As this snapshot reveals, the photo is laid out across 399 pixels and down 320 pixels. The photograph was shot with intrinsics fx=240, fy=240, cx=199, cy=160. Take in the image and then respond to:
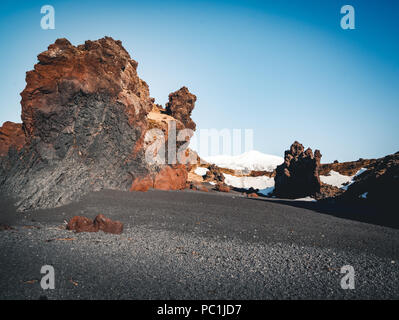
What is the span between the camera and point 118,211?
441 inches

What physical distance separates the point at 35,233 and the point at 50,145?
634 cm

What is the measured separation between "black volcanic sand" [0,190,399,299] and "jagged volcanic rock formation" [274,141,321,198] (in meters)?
17.6

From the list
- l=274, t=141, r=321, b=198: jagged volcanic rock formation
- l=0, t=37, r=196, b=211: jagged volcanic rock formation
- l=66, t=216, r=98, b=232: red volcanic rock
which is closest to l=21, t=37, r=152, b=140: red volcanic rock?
l=0, t=37, r=196, b=211: jagged volcanic rock formation

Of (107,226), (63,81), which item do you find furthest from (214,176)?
(107,226)

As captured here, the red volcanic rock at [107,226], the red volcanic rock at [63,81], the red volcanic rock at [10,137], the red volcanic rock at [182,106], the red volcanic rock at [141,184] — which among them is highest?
the red volcanic rock at [182,106]

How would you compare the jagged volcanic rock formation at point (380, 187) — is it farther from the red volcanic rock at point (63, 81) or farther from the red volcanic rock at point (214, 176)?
the red volcanic rock at point (214, 176)

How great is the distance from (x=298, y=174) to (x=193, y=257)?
26892 mm

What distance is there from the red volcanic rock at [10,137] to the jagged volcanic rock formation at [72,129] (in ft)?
0.19

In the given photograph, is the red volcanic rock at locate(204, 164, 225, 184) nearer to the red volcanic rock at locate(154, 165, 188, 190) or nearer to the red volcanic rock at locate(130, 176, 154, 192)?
the red volcanic rock at locate(154, 165, 188, 190)

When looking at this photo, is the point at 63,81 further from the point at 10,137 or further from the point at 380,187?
the point at 380,187

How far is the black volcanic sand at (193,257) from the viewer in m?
4.39

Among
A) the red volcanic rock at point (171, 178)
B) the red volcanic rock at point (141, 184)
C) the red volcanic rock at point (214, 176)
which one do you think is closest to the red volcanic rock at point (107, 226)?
the red volcanic rock at point (141, 184)

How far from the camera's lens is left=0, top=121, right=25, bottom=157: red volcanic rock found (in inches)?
532
